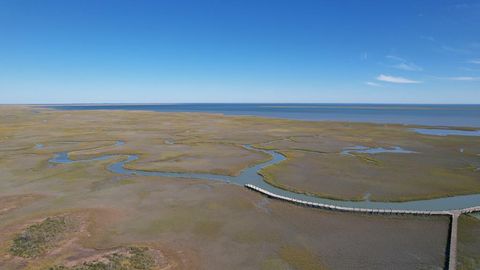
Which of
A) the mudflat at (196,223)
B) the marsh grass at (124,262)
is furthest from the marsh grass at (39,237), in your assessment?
the marsh grass at (124,262)

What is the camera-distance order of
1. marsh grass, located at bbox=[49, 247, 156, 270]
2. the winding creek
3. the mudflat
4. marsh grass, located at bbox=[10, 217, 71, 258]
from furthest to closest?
1. the winding creek
2. marsh grass, located at bbox=[10, 217, 71, 258]
3. the mudflat
4. marsh grass, located at bbox=[49, 247, 156, 270]

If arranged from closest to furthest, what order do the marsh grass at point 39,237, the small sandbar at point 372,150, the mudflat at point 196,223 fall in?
the mudflat at point 196,223
the marsh grass at point 39,237
the small sandbar at point 372,150

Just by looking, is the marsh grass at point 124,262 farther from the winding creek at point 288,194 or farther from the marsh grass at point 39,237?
the winding creek at point 288,194

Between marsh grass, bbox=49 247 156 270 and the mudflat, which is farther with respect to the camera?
the mudflat

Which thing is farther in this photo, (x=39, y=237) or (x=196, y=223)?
(x=196, y=223)

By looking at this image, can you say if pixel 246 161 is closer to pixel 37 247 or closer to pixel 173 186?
pixel 173 186

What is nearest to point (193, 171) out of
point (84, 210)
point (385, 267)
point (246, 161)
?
point (246, 161)

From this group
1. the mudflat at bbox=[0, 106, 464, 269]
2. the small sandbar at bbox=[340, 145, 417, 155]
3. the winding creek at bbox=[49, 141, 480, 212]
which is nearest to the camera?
the mudflat at bbox=[0, 106, 464, 269]

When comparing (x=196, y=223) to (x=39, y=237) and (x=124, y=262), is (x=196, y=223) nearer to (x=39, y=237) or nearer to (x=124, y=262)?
(x=124, y=262)

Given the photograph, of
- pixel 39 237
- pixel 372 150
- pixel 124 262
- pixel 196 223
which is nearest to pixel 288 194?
pixel 196 223

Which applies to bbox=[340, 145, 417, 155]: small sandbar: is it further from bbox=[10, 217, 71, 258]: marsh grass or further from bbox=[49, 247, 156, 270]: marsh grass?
bbox=[10, 217, 71, 258]: marsh grass

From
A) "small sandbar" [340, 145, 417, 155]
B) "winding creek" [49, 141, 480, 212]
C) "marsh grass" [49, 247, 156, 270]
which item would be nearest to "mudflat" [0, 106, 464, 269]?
"marsh grass" [49, 247, 156, 270]
